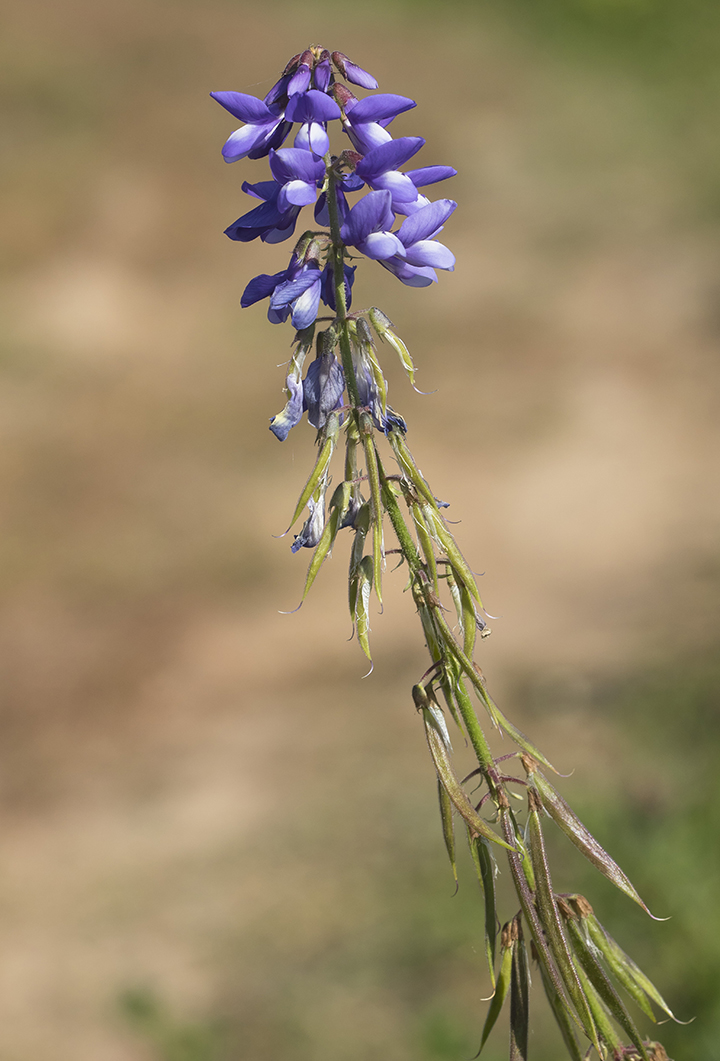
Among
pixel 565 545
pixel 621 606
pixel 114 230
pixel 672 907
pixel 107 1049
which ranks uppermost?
pixel 114 230

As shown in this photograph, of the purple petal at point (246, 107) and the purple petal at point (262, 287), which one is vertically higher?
the purple petal at point (246, 107)

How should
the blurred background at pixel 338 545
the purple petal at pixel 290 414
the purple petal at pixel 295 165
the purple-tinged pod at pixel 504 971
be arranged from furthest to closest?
the blurred background at pixel 338 545, the purple-tinged pod at pixel 504 971, the purple petal at pixel 290 414, the purple petal at pixel 295 165

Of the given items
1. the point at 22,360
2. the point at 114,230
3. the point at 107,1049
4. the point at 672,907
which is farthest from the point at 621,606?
the point at 114,230

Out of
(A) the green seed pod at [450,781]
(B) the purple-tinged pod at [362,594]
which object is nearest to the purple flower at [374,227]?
(B) the purple-tinged pod at [362,594]

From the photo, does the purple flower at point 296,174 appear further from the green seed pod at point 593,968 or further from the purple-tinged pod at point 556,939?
the green seed pod at point 593,968

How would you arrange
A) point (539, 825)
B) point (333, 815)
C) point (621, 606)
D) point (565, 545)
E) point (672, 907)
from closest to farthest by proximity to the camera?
point (539, 825) → point (672, 907) → point (333, 815) → point (621, 606) → point (565, 545)

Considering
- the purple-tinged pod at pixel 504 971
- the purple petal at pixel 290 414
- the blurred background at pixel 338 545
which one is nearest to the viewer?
the purple petal at pixel 290 414

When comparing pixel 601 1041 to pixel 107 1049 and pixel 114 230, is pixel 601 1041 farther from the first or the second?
pixel 114 230

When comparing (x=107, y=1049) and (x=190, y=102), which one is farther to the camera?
(x=190, y=102)
